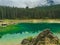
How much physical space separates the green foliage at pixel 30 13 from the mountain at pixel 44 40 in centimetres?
39

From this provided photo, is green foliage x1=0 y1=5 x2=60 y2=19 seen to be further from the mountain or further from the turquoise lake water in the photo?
the mountain

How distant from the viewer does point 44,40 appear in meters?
5.42

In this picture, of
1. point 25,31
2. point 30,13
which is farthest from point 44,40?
point 30,13

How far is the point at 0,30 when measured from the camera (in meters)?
5.44

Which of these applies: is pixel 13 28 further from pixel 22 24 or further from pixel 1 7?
pixel 1 7

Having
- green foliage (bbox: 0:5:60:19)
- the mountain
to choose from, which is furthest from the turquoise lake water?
green foliage (bbox: 0:5:60:19)

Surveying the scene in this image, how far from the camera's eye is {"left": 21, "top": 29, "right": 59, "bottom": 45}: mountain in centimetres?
539

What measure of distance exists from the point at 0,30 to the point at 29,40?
0.70 m

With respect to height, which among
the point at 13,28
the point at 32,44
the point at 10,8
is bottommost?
the point at 32,44

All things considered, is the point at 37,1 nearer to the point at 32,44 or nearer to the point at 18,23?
the point at 18,23

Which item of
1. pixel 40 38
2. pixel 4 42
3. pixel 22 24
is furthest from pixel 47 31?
pixel 4 42

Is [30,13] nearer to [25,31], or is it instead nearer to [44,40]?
[25,31]

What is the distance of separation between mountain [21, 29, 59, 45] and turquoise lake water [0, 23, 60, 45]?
0.08 meters

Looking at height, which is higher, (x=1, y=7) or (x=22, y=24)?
(x=1, y=7)
